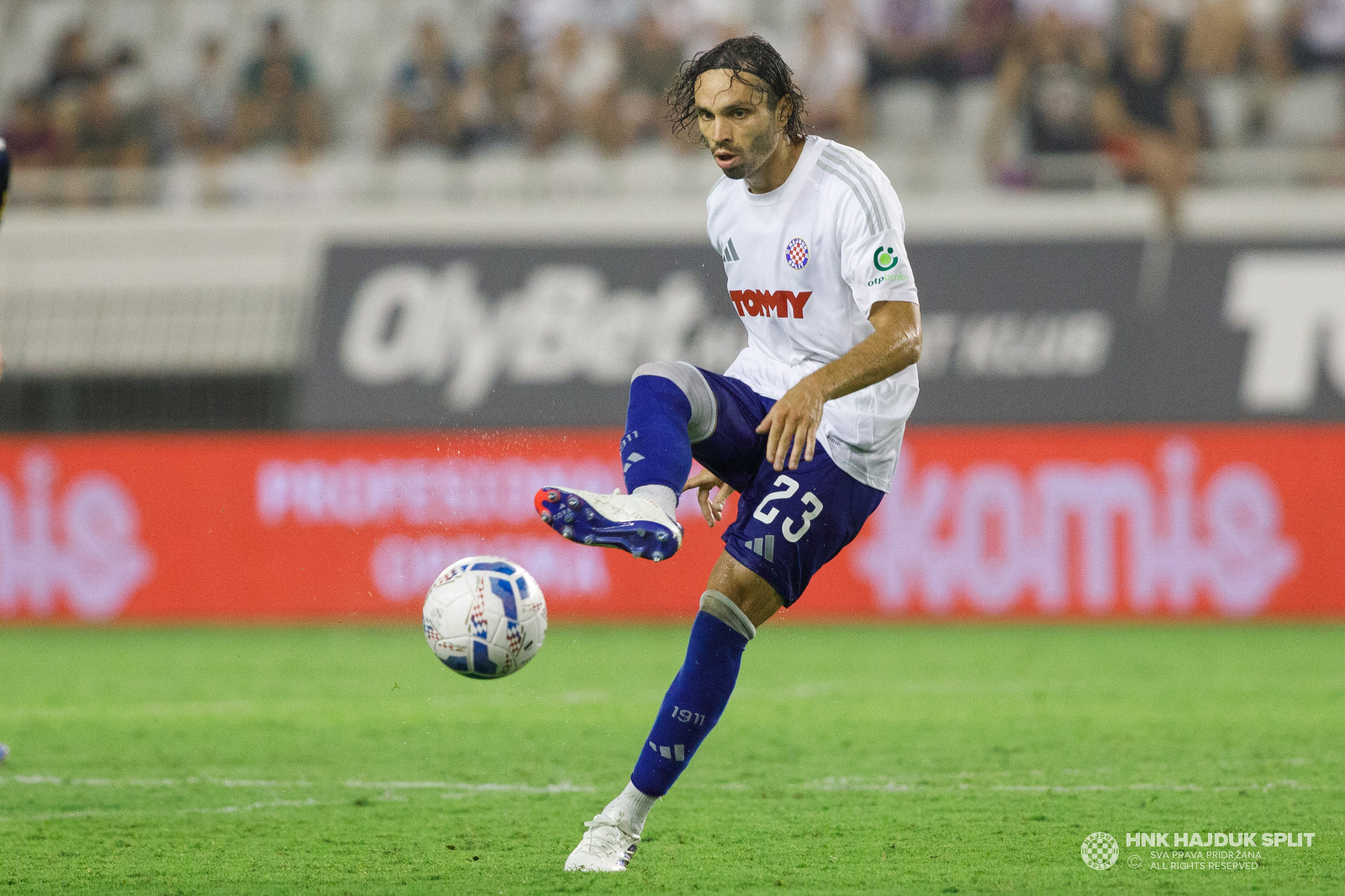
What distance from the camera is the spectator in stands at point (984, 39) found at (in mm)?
14376

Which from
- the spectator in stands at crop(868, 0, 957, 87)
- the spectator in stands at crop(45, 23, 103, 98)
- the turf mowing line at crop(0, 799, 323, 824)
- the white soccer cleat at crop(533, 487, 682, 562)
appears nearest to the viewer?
the white soccer cleat at crop(533, 487, 682, 562)

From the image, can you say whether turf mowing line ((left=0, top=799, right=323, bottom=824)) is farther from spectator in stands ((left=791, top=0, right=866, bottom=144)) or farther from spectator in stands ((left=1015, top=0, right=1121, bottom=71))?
spectator in stands ((left=1015, top=0, right=1121, bottom=71))

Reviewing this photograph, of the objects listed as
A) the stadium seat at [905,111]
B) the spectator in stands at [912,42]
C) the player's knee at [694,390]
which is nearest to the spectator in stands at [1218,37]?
the spectator in stands at [912,42]

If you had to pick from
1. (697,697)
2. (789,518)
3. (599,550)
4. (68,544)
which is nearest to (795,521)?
(789,518)

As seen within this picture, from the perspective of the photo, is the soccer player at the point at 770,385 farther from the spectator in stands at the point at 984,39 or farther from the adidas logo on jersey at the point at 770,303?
the spectator in stands at the point at 984,39

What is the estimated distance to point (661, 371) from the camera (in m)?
4.66

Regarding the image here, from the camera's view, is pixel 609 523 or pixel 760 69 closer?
pixel 609 523

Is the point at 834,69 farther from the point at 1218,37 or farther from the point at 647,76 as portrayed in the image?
the point at 1218,37

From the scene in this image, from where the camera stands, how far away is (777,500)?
4.70 metres

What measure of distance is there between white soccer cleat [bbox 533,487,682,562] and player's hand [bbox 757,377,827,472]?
33 cm

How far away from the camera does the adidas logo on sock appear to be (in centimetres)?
468

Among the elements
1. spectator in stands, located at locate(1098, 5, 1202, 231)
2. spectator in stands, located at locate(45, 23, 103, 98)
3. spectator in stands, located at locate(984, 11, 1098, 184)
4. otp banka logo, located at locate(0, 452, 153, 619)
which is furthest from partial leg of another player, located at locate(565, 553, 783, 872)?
spectator in stands, located at locate(45, 23, 103, 98)

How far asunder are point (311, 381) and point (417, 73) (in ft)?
11.9

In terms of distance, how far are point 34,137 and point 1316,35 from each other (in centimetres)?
1129
